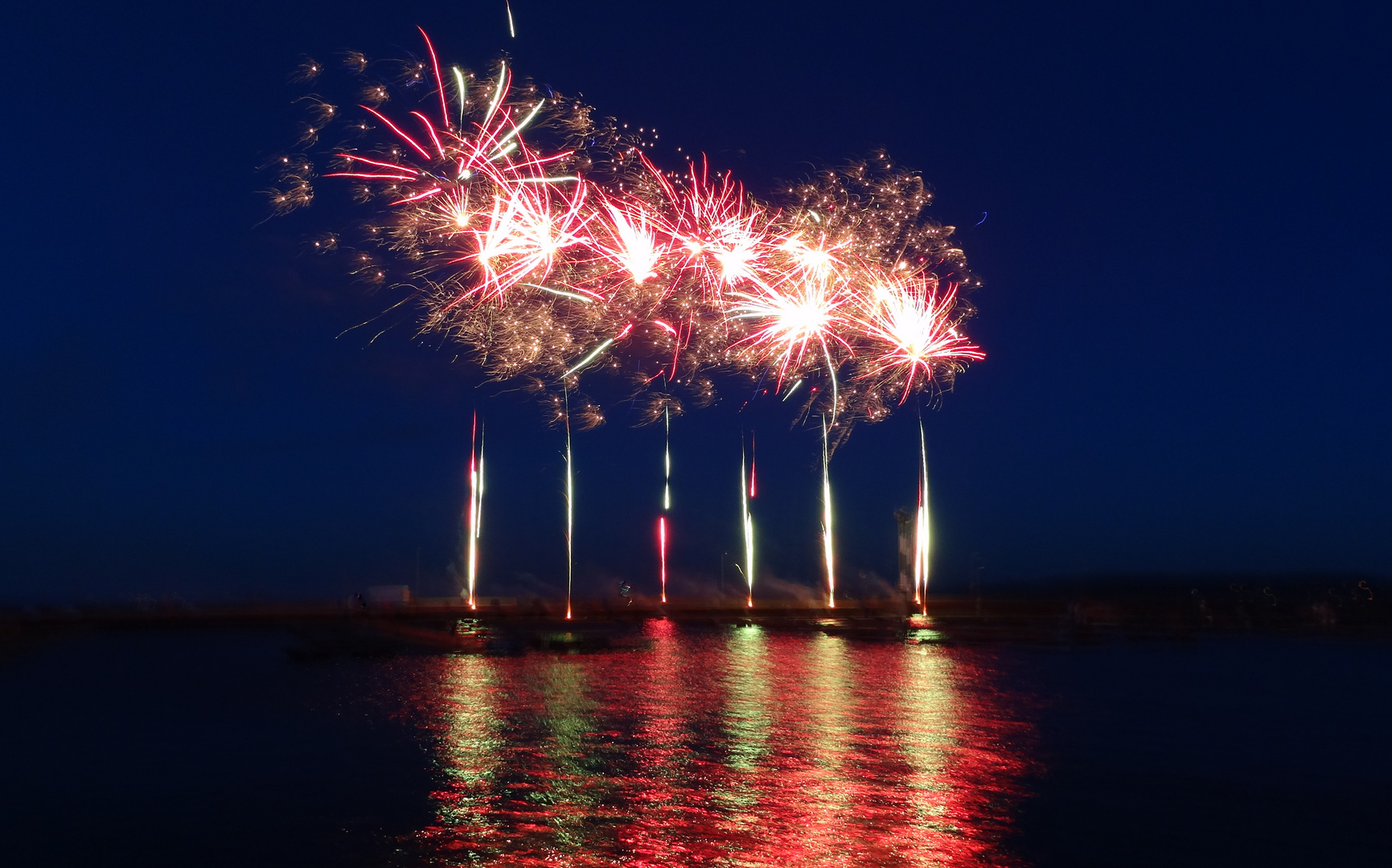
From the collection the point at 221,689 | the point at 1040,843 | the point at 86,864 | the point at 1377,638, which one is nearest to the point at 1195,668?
the point at 1377,638

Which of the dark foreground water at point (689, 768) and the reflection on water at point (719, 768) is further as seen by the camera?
the dark foreground water at point (689, 768)

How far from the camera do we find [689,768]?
16.9m

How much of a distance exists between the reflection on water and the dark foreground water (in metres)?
0.07

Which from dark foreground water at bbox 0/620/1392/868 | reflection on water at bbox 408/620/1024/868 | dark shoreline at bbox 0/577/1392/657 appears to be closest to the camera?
reflection on water at bbox 408/620/1024/868

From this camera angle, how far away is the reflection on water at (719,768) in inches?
474

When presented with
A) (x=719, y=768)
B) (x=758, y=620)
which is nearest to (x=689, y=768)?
(x=719, y=768)

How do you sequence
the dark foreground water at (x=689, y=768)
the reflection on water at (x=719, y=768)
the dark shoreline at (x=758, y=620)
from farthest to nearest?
the dark shoreline at (x=758, y=620) → the dark foreground water at (x=689, y=768) → the reflection on water at (x=719, y=768)

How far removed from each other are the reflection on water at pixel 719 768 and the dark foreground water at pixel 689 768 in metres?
0.07

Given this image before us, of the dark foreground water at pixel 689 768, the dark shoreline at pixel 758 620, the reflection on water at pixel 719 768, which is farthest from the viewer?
the dark shoreline at pixel 758 620

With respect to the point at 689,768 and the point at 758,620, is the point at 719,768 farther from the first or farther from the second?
the point at 758,620

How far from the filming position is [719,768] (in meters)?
16.9

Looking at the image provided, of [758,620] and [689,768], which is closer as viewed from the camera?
[689,768]

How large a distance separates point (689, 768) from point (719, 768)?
0.51 meters

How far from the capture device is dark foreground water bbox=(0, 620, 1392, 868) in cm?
1256
